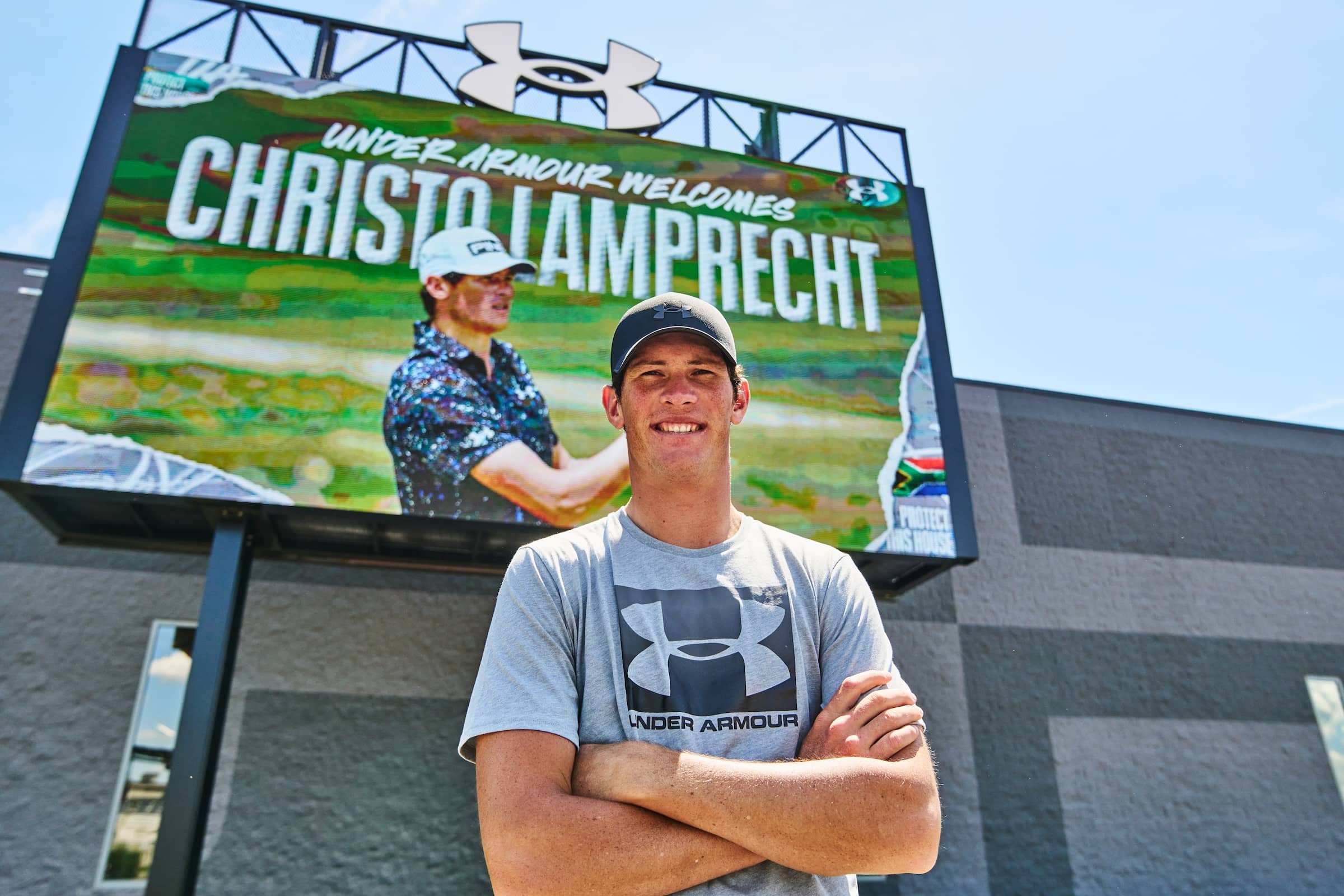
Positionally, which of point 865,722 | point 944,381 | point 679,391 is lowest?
point 865,722

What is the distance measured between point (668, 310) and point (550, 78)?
734cm

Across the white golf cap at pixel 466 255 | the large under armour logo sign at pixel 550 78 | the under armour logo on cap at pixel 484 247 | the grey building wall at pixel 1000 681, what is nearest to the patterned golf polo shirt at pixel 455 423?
the white golf cap at pixel 466 255

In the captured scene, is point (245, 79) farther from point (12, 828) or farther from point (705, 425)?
point (705, 425)

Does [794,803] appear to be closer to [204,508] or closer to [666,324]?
[666,324]

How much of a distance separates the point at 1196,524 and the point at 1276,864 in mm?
3705

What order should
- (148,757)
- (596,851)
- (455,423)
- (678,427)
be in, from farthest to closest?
(148,757) < (455,423) < (678,427) < (596,851)

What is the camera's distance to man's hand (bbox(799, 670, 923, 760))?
1.58 metres

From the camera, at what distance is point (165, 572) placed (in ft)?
24.4

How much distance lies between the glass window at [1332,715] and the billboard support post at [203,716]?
11278mm

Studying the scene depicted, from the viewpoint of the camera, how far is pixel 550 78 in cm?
834

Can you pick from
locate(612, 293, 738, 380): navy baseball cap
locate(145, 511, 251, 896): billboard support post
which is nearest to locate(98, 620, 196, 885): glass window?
locate(145, 511, 251, 896): billboard support post

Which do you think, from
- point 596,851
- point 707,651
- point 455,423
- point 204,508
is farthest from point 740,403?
point 204,508

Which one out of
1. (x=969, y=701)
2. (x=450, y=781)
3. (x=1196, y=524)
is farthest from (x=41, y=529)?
(x=1196, y=524)

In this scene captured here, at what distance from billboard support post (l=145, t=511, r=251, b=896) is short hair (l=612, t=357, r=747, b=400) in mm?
5027
